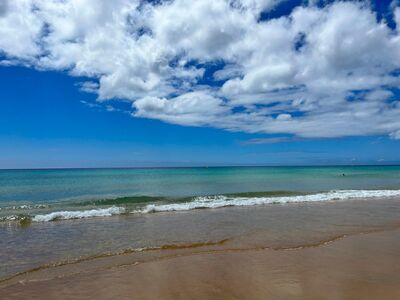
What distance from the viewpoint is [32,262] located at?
8719 millimetres

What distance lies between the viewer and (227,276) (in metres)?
7.35

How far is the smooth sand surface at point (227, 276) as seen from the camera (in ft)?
21.2

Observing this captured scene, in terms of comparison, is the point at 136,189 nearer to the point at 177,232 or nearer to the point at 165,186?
the point at 165,186

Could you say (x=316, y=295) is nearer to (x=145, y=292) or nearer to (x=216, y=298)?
(x=216, y=298)

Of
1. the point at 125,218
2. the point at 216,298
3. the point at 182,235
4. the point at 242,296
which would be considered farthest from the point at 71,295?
A: the point at 125,218

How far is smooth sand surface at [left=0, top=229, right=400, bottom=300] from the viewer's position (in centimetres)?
645

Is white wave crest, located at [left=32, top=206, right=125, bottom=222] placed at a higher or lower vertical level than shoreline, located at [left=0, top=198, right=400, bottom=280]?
higher

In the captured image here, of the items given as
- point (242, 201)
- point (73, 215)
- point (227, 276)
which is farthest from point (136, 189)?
point (227, 276)

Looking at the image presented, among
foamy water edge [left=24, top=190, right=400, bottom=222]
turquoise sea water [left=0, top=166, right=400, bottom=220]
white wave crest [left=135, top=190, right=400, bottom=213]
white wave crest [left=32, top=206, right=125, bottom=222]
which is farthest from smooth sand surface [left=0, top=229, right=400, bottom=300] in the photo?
turquoise sea water [left=0, top=166, right=400, bottom=220]

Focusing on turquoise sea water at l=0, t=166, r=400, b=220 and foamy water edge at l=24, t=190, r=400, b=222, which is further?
turquoise sea water at l=0, t=166, r=400, b=220

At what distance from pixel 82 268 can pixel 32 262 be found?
62.2 inches

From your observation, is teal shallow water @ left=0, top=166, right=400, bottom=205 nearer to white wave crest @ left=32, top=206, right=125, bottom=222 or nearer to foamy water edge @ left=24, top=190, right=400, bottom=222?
foamy water edge @ left=24, top=190, right=400, bottom=222

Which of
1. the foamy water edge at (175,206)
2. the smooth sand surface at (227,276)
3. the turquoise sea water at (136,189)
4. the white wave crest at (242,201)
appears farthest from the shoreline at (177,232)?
the turquoise sea water at (136,189)

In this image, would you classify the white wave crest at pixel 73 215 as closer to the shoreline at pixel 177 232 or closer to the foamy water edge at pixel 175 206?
the foamy water edge at pixel 175 206
